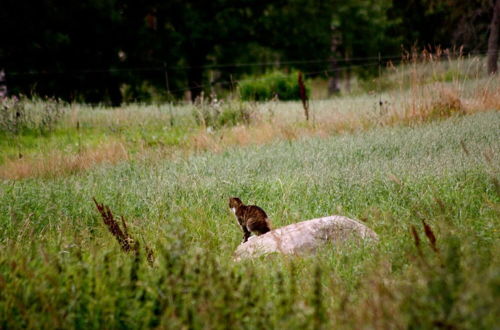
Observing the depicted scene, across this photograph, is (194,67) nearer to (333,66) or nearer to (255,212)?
(333,66)

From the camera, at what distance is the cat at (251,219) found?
415 cm

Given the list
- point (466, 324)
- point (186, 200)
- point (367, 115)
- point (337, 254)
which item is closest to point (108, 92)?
point (367, 115)

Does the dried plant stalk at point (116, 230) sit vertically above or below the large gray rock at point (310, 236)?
above

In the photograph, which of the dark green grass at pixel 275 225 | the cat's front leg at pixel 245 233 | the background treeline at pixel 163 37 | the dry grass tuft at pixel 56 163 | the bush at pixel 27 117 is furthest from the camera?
the background treeline at pixel 163 37

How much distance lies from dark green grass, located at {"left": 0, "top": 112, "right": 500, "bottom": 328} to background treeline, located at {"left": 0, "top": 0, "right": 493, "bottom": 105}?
37.0 feet

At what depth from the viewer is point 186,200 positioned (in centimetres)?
519

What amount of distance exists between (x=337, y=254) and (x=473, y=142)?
11.1ft

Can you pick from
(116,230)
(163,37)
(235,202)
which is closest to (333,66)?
(163,37)

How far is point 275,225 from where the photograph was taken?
452 cm

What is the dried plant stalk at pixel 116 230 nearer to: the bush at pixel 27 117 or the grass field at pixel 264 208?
the grass field at pixel 264 208

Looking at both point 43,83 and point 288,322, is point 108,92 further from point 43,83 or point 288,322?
point 288,322

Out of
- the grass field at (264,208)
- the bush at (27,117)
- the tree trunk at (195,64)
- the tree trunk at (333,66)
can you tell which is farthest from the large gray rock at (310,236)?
the tree trunk at (333,66)

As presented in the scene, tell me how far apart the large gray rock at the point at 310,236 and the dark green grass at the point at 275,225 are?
17 centimetres

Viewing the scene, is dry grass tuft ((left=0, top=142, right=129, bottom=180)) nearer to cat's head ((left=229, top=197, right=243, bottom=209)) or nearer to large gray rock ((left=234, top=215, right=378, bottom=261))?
cat's head ((left=229, top=197, right=243, bottom=209))
